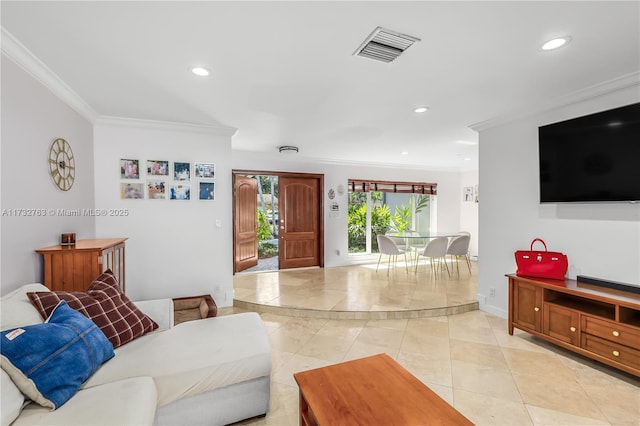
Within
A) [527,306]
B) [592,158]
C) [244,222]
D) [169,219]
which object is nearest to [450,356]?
[527,306]

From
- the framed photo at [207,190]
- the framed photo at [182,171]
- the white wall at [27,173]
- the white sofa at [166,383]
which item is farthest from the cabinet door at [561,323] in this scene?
the white wall at [27,173]

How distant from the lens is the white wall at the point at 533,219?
8.49 feet

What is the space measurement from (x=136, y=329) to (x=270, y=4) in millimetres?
2249

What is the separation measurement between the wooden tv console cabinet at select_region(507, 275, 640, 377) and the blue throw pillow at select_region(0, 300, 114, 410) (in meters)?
3.54

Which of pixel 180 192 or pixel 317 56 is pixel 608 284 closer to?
pixel 317 56

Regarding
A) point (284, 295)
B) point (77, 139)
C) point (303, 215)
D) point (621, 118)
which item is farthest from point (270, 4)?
point (303, 215)

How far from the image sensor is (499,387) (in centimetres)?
223

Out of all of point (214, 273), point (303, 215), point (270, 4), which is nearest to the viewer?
point (270, 4)

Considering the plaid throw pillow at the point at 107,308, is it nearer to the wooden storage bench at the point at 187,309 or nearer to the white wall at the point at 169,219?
the wooden storage bench at the point at 187,309

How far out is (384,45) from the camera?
1.99 meters

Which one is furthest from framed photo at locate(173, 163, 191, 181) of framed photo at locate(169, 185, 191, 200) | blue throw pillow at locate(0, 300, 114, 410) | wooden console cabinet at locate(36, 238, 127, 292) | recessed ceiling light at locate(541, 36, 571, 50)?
recessed ceiling light at locate(541, 36, 571, 50)

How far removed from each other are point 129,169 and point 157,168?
299 mm

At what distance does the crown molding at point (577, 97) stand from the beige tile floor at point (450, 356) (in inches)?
92.8

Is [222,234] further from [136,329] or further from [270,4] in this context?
[270,4]
